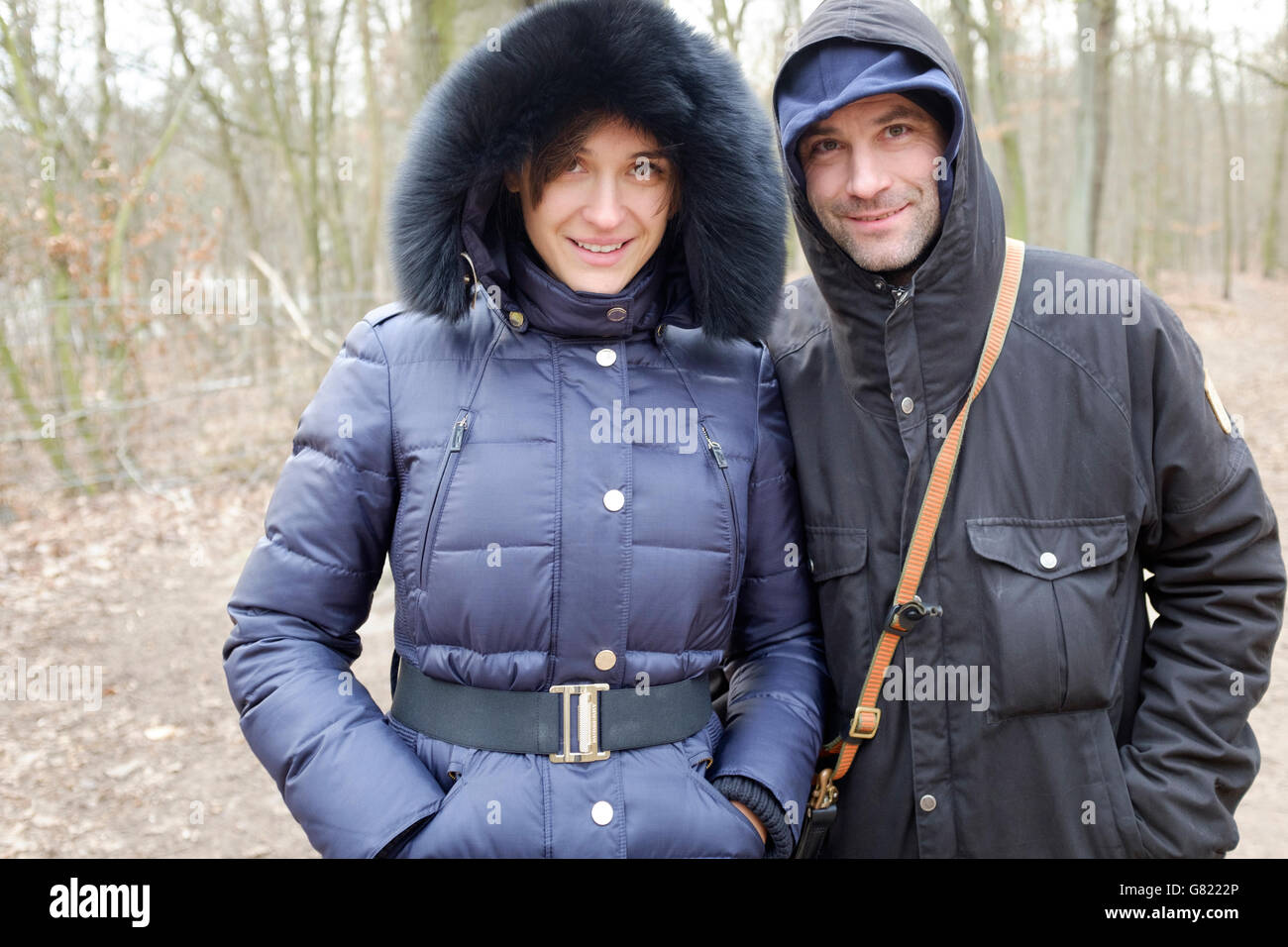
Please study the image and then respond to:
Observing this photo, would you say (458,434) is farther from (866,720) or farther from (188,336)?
(188,336)

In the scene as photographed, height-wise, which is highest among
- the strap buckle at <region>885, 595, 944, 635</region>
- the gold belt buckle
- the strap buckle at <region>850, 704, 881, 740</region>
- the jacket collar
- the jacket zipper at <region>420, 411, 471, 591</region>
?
the jacket collar

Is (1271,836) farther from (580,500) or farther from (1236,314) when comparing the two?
(1236,314)

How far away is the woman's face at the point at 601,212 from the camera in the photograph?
2.10 metres

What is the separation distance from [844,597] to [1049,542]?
455 millimetres

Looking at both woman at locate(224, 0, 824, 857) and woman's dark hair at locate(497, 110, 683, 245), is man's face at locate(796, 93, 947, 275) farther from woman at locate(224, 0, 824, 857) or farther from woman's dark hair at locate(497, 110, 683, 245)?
woman's dark hair at locate(497, 110, 683, 245)

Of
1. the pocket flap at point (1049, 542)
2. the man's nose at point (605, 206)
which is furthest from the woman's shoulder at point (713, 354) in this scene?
the pocket flap at point (1049, 542)

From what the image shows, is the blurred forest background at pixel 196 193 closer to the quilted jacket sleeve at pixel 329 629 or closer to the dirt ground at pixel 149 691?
the dirt ground at pixel 149 691

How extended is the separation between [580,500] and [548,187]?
704 millimetres

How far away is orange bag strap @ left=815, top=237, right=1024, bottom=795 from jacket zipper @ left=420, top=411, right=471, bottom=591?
0.99m

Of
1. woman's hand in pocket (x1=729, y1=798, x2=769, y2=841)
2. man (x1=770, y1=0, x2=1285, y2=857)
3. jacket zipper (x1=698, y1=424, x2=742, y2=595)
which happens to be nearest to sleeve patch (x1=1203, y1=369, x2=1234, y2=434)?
man (x1=770, y1=0, x2=1285, y2=857)

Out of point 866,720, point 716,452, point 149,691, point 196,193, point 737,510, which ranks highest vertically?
point 196,193

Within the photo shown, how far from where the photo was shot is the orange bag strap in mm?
2115

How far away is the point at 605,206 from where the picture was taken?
2082mm

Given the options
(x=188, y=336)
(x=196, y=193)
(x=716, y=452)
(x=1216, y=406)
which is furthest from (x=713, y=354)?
(x=196, y=193)
